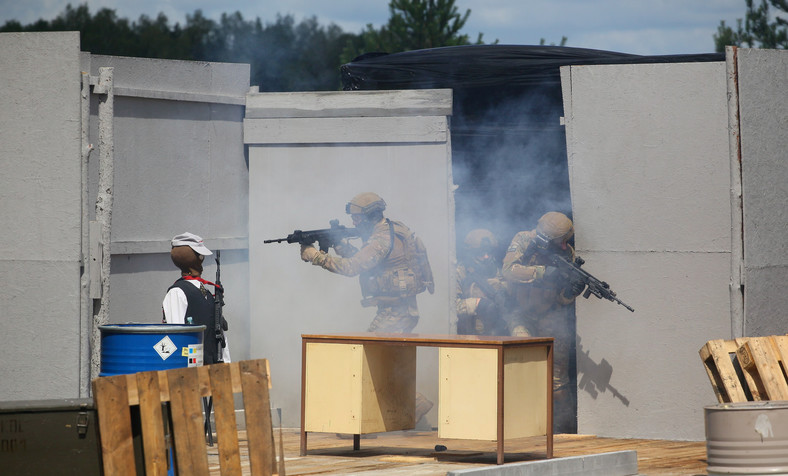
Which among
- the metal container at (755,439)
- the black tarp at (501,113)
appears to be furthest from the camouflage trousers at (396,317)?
the metal container at (755,439)

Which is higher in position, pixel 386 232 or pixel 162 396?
pixel 386 232

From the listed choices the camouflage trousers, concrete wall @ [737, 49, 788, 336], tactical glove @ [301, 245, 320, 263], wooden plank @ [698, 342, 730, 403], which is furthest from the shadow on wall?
tactical glove @ [301, 245, 320, 263]

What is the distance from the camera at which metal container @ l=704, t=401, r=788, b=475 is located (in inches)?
286

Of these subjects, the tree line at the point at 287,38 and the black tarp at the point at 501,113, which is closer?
the black tarp at the point at 501,113

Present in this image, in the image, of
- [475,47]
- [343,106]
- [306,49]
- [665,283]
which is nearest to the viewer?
[665,283]

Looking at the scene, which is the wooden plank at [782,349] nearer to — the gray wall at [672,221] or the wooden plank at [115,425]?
the gray wall at [672,221]

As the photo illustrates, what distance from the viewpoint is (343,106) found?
10.8 meters

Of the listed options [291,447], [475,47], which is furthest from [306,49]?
[291,447]

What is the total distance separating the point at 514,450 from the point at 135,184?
153 inches

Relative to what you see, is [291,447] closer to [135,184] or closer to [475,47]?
[135,184]

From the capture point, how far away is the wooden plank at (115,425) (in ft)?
19.3

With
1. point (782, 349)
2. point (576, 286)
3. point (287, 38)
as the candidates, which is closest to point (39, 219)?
point (576, 286)

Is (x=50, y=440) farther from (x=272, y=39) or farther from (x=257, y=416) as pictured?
(x=272, y=39)

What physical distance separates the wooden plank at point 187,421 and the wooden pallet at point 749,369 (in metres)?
3.88
